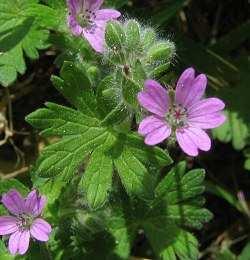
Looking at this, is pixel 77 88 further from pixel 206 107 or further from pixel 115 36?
pixel 206 107

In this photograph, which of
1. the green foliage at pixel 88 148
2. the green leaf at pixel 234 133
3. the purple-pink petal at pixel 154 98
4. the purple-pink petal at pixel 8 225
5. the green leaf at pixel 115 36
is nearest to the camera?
the purple-pink petal at pixel 154 98

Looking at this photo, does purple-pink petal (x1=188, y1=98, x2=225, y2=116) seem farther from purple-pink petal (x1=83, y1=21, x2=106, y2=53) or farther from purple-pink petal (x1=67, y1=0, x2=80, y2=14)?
purple-pink petal (x1=67, y1=0, x2=80, y2=14)

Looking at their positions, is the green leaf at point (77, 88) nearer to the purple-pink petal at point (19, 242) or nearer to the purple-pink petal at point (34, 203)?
the purple-pink petal at point (34, 203)

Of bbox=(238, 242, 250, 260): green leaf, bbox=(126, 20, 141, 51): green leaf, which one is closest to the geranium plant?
bbox=(126, 20, 141, 51): green leaf

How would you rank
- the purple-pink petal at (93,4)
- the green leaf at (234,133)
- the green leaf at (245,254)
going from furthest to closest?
1. the green leaf at (234,133)
2. the green leaf at (245,254)
3. the purple-pink petal at (93,4)

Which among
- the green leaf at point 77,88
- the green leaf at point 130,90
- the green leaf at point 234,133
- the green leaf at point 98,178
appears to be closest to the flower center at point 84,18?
the green leaf at point 77,88

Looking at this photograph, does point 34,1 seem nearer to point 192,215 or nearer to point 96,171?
point 96,171

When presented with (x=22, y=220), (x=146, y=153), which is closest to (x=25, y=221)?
Result: (x=22, y=220)
